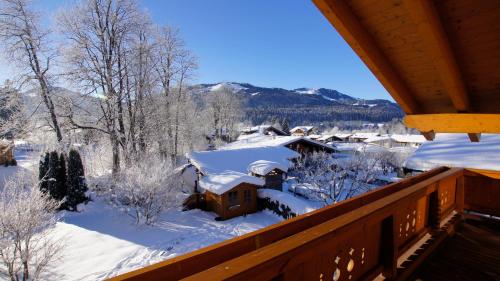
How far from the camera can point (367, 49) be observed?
105 inches

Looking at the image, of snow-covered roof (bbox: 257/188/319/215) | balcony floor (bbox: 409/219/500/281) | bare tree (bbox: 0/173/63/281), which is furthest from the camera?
snow-covered roof (bbox: 257/188/319/215)

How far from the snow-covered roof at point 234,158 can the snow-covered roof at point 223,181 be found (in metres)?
1.01

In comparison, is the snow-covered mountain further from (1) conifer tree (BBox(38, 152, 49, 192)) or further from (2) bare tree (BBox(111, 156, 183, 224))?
(1) conifer tree (BBox(38, 152, 49, 192))

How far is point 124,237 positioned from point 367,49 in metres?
10.3

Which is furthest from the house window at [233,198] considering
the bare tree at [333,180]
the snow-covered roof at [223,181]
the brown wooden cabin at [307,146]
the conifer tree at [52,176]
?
the brown wooden cabin at [307,146]

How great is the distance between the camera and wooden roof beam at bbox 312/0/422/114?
2238 mm

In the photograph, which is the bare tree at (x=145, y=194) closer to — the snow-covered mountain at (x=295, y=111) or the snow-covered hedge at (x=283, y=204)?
the snow-covered hedge at (x=283, y=204)

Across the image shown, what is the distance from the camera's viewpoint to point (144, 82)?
52.8 ft

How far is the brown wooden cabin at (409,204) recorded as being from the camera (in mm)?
1289

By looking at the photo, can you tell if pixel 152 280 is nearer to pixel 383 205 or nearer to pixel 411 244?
pixel 383 205

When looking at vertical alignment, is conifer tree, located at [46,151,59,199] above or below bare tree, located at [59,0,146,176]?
below

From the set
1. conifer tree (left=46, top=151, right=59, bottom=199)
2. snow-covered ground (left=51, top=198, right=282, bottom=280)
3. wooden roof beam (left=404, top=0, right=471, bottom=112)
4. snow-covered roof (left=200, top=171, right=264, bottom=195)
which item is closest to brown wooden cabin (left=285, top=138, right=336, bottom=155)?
snow-covered roof (left=200, top=171, right=264, bottom=195)

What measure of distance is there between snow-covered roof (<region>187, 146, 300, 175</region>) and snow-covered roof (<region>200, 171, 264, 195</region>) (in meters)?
1.01

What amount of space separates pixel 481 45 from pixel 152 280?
3.38 meters
